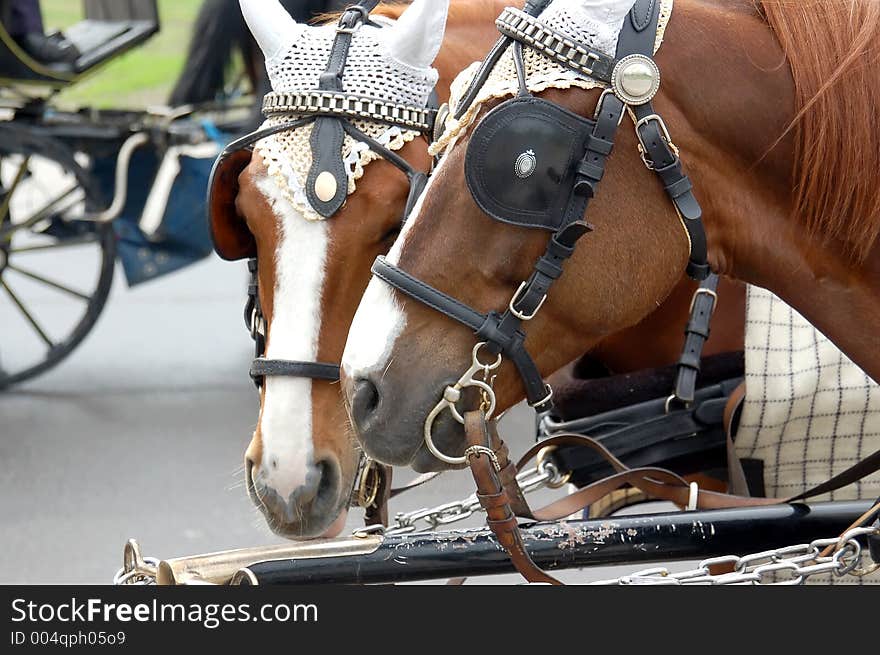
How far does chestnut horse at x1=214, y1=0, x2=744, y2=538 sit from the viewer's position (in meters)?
1.74

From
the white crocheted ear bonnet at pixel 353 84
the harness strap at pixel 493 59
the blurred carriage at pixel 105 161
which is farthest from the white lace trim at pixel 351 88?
the blurred carriage at pixel 105 161

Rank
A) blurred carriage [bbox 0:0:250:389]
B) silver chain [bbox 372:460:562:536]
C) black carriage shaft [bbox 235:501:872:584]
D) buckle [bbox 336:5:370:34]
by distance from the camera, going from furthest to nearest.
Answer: blurred carriage [bbox 0:0:250:389] → silver chain [bbox 372:460:562:536] → buckle [bbox 336:5:370:34] → black carriage shaft [bbox 235:501:872:584]

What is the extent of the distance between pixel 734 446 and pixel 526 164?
32.9 inches

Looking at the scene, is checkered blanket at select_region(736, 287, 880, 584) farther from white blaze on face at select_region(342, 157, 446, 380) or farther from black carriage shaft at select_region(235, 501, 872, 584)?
white blaze on face at select_region(342, 157, 446, 380)

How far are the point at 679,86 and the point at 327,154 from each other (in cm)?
66

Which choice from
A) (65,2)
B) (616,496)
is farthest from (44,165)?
(616,496)

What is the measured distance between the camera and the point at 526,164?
127 cm

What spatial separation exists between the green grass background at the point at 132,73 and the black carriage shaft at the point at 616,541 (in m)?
7.78

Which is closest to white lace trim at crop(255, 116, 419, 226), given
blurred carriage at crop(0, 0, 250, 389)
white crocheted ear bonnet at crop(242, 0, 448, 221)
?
white crocheted ear bonnet at crop(242, 0, 448, 221)

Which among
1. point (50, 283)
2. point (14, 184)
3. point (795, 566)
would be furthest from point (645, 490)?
point (50, 283)

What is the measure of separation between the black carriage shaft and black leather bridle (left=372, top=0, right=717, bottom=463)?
0.33 meters

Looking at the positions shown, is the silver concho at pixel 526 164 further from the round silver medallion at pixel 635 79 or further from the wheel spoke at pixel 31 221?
the wheel spoke at pixel 31 221

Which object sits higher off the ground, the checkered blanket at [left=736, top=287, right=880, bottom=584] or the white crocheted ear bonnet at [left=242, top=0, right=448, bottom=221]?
the white crocheted ear bonnet at [left=242, top=0, right=448, bottom=221]

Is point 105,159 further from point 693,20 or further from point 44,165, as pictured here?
point 44,165
